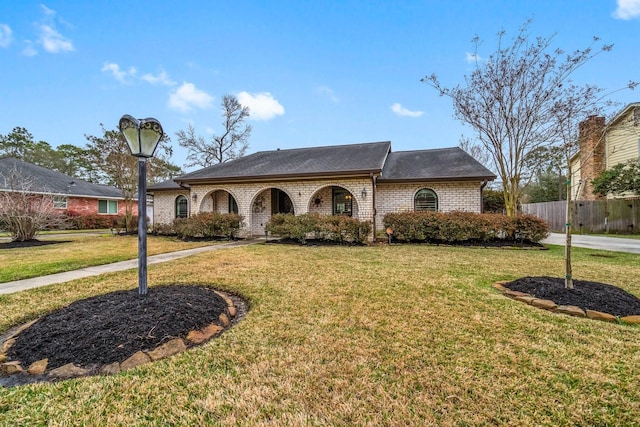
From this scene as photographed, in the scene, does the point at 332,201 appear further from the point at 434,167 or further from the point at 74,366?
the point at 74,366

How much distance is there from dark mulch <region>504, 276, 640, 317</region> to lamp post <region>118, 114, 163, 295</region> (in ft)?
18.5

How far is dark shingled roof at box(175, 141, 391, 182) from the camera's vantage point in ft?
37.7

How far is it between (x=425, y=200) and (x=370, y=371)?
1112 centimetres

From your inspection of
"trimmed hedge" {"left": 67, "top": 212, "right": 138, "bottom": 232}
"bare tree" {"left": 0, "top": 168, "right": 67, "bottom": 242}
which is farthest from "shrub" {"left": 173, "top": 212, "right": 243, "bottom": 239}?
"trimmed hedge" {"left": 67, "top": 212, "right": 138, "bottom": 232}

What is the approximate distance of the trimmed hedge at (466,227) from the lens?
9.59 metres

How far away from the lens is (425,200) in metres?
12.3

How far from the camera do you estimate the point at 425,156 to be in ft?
48.6

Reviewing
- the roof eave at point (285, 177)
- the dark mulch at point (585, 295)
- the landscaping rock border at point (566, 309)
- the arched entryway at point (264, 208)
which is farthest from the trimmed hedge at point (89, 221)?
the dark mulch at point (585, 295)

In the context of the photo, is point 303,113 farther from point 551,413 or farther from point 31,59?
point 551,413

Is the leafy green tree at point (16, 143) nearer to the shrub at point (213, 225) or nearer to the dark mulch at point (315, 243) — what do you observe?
the shrub at point (213, 225)

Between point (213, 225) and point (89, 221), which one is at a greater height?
point (213, 225)

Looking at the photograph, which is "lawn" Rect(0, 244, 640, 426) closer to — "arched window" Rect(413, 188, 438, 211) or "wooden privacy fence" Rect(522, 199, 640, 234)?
"arched window" Rect(413, 188, 438, 211)

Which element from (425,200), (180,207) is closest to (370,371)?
(425,200)

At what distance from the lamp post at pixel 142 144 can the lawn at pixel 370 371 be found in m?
1.45
